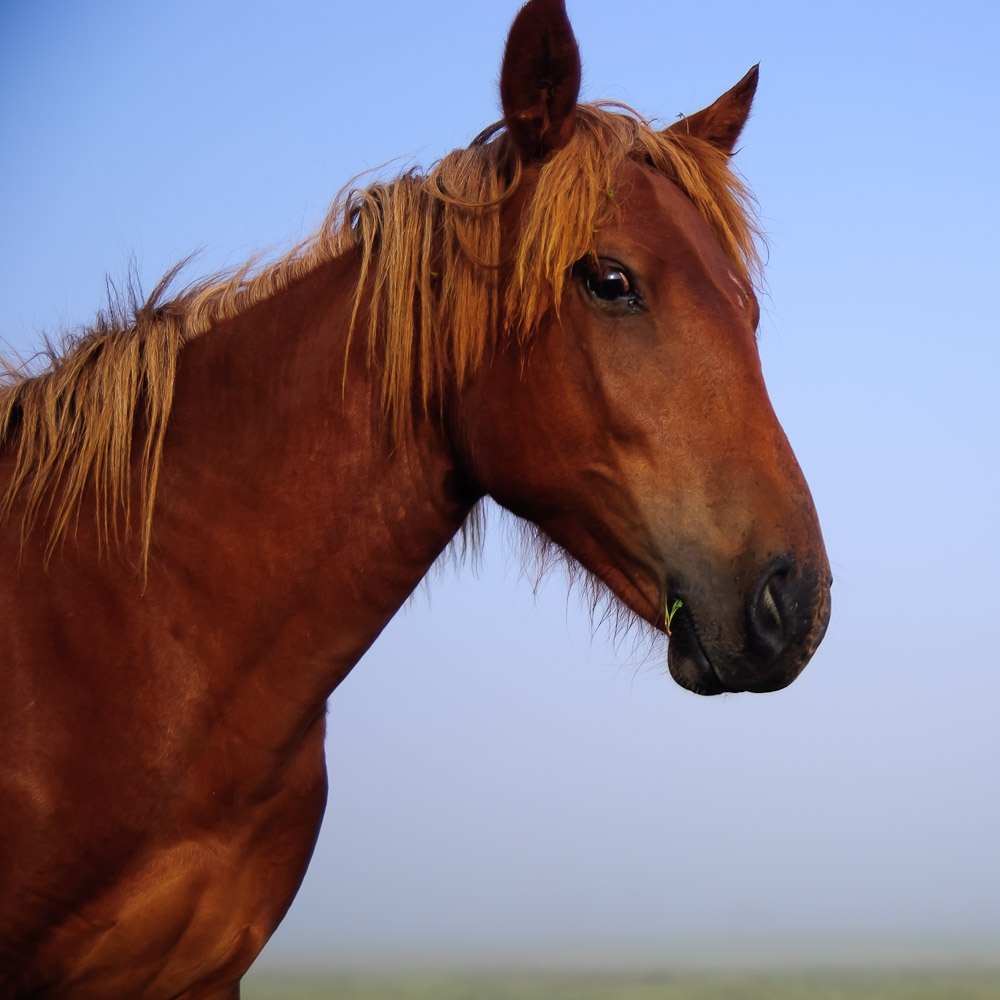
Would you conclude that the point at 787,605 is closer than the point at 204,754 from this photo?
Yes

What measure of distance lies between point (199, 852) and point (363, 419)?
119 centimetres

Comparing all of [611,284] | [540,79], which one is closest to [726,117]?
[540,79]

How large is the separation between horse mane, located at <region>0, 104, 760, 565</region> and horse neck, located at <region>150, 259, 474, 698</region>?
0.08 meters

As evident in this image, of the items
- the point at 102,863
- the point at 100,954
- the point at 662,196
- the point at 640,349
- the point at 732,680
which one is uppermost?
the point at 662,196

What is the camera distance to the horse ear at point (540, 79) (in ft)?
8.51

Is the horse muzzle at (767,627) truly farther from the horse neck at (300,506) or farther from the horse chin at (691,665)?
the horse neck at (300,506)

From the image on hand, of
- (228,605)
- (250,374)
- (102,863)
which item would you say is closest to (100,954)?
(102,863)

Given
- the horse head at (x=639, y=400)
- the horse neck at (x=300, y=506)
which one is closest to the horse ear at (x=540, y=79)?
the horse head at (x=639, y=400)

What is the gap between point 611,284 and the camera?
2.62m

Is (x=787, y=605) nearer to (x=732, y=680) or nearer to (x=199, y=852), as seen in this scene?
(x=732, y=680)

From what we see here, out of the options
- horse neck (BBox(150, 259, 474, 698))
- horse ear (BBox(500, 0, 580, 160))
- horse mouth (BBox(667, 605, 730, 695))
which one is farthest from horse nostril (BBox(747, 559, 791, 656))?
horse ear (BBox(500, 0, 580, 160))

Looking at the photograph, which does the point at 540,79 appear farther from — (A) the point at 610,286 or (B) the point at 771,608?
(B) the point at 771,608

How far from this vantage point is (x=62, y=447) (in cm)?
286

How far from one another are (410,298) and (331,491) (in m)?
0.56
